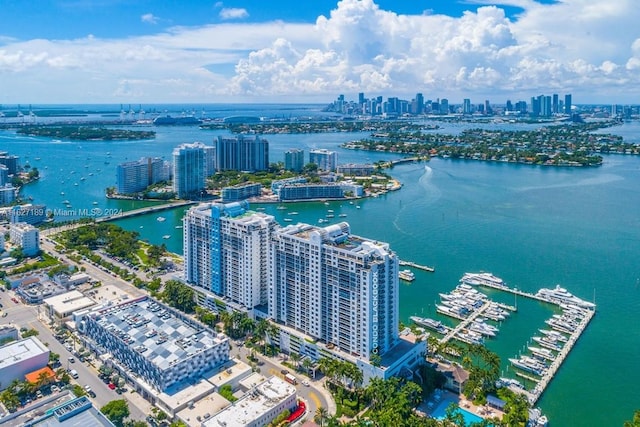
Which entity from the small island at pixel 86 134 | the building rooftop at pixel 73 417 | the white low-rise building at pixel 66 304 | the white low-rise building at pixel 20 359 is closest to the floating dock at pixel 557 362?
the building rooftop at pixel 73 417

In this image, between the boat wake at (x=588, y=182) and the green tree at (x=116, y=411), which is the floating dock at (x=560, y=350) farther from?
the boat wake at (x=588, y=182)

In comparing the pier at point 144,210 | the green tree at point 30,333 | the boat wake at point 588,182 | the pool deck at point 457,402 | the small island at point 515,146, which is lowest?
the pool deck at point 457,402

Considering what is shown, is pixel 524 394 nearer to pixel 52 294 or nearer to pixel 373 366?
pixel 373 366

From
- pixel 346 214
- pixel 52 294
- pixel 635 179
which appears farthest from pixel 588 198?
pixel 52 294

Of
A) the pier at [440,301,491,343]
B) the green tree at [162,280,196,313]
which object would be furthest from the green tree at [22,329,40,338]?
the pier at [440,301,491,343]

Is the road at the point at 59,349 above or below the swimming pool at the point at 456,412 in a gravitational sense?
above

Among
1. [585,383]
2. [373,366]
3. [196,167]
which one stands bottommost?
[585,383]
